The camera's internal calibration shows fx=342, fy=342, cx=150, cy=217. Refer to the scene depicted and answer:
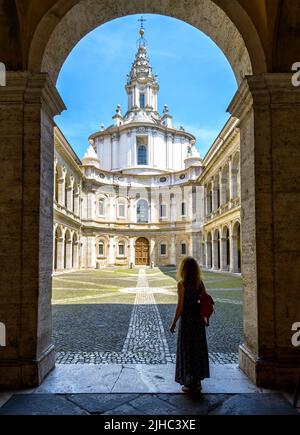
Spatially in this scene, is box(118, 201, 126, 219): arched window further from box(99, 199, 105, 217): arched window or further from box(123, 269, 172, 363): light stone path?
box(123, 269, 172, 363): light stone path

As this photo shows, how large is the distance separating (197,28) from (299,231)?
4.11 metres

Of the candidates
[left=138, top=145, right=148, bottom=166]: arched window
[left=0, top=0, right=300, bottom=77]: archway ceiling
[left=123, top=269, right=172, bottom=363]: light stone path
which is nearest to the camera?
[left=0, top=0, right=300, bottom=77]: archway ceiling

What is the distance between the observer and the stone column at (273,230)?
4.61 metres

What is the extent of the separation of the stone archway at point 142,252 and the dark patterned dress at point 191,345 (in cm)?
4274

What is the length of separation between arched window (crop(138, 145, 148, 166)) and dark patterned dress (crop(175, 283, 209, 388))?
48490 mm

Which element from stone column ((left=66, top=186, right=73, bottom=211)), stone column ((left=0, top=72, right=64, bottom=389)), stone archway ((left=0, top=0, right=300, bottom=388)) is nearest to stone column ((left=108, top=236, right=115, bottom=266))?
Answer: stone column ((left=66, top=186, right=73, bottom=211))

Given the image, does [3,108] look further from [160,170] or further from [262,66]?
[160,170]

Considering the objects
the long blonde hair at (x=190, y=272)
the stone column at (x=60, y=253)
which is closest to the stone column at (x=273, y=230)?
the long blonde hair at (x=190, y=272)

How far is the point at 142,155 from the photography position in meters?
52.2

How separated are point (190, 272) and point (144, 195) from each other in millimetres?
43493

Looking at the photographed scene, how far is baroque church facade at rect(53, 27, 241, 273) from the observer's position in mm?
30062

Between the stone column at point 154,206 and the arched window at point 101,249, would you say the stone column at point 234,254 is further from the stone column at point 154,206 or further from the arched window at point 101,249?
the arched window at point 101,249

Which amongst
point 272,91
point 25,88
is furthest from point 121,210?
point 272,91

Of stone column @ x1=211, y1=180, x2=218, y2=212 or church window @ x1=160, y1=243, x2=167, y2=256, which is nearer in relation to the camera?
stone column @ x1=211, y1=180, x2=218, y2=212
